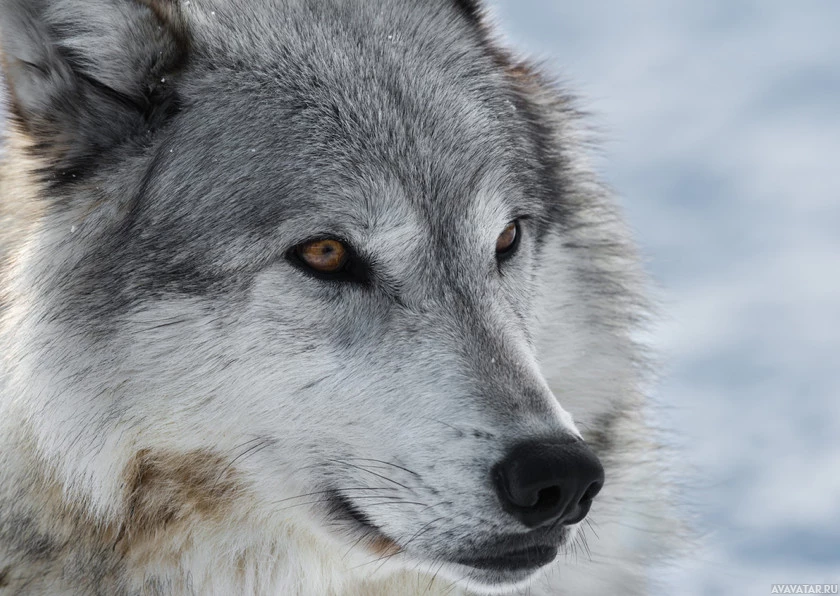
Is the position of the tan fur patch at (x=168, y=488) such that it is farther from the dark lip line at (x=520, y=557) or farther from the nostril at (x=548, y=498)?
the nostril at (x=548, y=498)

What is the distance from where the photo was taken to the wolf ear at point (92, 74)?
2.79 meters

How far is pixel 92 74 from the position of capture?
287 cm

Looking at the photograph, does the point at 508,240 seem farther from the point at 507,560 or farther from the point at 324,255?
the point at 507,560

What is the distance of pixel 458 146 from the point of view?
299cm

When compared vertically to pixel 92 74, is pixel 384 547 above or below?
below

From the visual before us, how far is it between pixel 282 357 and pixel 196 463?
1.30ft

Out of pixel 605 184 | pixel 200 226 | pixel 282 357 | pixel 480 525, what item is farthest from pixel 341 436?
pixel 605 184

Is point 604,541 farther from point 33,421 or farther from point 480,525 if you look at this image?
point 33,421

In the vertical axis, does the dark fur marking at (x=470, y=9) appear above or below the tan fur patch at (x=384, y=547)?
above

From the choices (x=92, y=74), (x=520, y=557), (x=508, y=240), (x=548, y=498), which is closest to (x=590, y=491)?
(x=548, y=498)

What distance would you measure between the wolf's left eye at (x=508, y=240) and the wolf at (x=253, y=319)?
0.11 ft

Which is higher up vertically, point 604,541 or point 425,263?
point 425,263

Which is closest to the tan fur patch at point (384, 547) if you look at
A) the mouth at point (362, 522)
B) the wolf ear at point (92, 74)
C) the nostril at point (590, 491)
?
the mouth at point (362, 522)

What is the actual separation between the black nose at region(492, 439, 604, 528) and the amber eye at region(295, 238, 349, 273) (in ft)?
2.44
